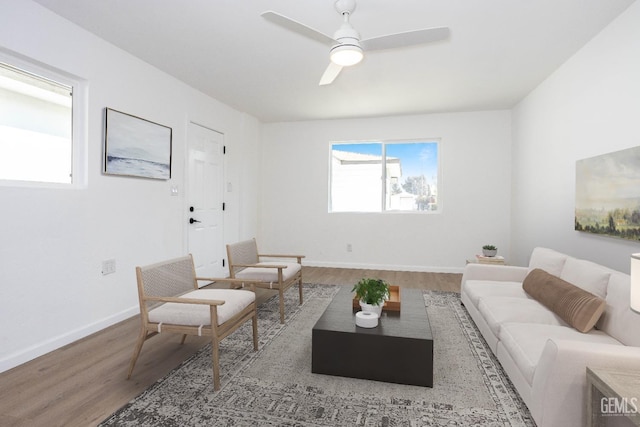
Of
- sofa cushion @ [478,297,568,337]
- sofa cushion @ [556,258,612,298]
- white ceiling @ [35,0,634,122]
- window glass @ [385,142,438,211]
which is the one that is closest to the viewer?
sofa cushion @ [556,258,612,298]

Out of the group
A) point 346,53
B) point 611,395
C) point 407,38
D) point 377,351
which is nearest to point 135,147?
point 346,53

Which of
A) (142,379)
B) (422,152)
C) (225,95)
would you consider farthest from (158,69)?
(422,152)

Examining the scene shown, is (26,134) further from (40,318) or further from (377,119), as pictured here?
(377,119)

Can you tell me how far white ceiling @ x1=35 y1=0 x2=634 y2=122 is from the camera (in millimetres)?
2717

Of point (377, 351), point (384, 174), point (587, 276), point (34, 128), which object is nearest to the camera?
point (377, 351)

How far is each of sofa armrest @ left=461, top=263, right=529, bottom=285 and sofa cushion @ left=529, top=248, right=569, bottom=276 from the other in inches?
8.5

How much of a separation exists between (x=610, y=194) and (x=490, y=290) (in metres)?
1.31

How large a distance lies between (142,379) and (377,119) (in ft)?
17.2

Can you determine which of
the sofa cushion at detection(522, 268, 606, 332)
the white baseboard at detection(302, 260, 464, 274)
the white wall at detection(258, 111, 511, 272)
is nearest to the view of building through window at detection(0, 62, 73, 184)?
A: the white wall at detection(258, 111, 511, 272)

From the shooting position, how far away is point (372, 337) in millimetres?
2277

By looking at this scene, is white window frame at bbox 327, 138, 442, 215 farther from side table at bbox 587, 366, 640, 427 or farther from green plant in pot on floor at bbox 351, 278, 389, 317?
side table at bbox 587, 366, 640, 427

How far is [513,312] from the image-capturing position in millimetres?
2590

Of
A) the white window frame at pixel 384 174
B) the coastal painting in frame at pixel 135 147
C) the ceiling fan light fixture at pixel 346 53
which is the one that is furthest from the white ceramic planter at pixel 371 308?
the white window frame at pixel 384 174

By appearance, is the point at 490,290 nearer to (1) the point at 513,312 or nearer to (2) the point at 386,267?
(1) the point at 513,312
